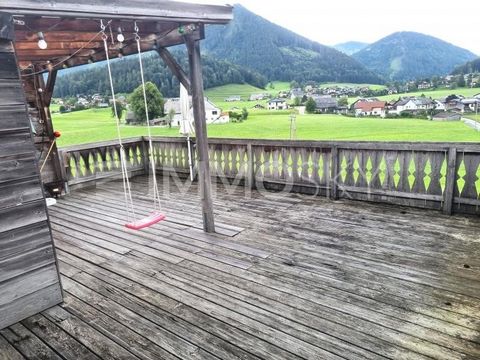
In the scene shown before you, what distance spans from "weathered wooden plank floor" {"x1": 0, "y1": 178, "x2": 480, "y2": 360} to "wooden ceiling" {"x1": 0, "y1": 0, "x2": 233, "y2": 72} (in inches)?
90.4

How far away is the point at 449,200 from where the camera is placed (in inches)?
169

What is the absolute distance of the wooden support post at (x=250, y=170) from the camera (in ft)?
19.7

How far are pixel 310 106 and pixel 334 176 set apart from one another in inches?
99.1

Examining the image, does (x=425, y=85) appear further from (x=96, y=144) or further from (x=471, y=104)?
(x=96, y=144)

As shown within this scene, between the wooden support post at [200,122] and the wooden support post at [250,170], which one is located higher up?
the wooden support post at [200,122]

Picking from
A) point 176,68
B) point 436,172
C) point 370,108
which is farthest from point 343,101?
point 176,68

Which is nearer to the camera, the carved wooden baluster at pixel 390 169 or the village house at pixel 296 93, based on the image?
the carved wooden baluster at pixel 390 169

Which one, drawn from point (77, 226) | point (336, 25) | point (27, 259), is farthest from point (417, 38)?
point (336, 25)

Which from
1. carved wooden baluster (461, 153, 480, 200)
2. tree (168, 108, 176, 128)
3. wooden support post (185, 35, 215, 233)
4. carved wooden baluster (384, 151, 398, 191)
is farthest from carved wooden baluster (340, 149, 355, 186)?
tree (168, 108, 176, 128)

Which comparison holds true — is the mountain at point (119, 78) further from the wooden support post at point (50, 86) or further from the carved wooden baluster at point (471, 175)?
the carved wooden baluster at point (471, 175)

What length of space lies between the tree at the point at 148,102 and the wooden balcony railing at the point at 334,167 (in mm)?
655

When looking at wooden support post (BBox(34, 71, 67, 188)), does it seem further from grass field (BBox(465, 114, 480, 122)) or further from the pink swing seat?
grass field (BBox(465, 114, 480, 122))

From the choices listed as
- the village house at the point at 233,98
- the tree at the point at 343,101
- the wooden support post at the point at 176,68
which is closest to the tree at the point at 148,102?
the village house at the point at 233,98

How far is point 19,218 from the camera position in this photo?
8.10ft
